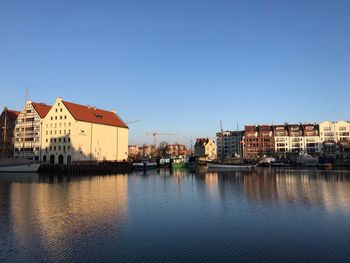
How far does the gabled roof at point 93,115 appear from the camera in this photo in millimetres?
108356

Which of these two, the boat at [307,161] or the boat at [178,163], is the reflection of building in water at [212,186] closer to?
the boat at [178,163]

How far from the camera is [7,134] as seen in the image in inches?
4830

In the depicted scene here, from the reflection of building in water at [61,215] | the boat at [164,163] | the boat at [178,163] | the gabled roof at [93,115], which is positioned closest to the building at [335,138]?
the boat at [178,163]

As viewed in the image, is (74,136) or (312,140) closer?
(74,136)

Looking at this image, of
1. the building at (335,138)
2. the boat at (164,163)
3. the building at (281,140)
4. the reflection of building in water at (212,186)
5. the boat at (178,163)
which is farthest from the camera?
the building at (281,140)

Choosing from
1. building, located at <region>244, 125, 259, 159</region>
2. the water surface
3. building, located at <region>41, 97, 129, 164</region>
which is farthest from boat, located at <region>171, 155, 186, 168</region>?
the water surface

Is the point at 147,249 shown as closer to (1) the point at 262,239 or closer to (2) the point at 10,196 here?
(1) the point at 262,239

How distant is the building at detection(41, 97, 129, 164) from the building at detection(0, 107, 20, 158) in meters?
20.2

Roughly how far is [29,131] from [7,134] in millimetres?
15024

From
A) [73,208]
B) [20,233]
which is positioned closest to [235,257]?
[20,233]

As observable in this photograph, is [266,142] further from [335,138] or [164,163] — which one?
[164,163]

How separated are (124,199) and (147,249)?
20.4 meters

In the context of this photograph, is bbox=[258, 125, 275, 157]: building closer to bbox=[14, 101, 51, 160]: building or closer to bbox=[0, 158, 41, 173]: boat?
bbox=[14, 101, 51, 160]: building

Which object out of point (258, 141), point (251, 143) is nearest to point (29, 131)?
point (251, 143)
